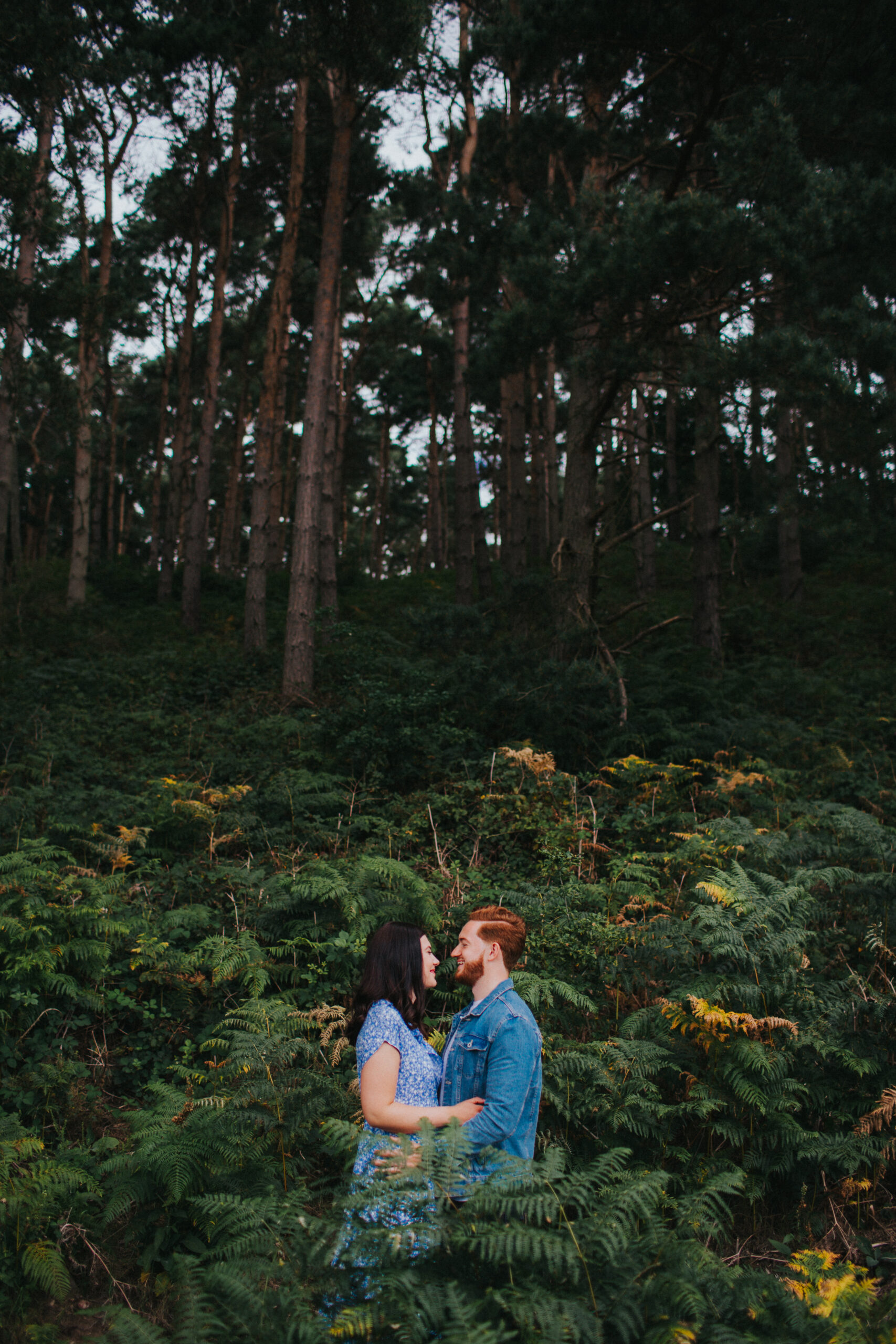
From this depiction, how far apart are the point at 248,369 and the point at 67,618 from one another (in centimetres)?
1301

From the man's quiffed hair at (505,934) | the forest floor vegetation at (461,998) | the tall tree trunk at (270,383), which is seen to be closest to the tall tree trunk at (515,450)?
the tall tree trunk at (270,383)

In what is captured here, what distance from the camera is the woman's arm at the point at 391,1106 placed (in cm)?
273

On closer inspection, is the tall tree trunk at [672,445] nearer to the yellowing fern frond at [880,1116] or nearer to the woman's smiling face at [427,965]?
the yellowing fern frond at [880,1116]

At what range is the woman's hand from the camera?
275 cm

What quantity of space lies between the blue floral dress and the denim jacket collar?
0.22 m

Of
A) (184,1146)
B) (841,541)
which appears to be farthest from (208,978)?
(841,541)

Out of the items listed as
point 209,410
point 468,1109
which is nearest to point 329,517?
point 209,410

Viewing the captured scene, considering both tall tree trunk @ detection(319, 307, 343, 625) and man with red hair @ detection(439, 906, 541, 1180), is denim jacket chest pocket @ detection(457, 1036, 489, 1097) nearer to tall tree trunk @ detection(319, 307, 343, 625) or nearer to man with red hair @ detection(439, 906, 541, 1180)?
man with red hair @ detection(439, 906, 541, 1180)

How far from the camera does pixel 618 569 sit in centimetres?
2577

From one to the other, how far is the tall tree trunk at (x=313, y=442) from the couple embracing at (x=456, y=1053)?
865 centimetres

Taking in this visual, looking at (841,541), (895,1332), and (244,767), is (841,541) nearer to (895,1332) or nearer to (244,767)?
(244,767)

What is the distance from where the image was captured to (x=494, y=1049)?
2.79 meters

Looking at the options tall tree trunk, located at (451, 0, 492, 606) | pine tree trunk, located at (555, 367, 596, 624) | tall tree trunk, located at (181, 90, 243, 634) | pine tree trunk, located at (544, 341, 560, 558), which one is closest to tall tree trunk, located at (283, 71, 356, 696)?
tall tree trunk, located at (451, 0, 492, 606)

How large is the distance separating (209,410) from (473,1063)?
17569 mm
